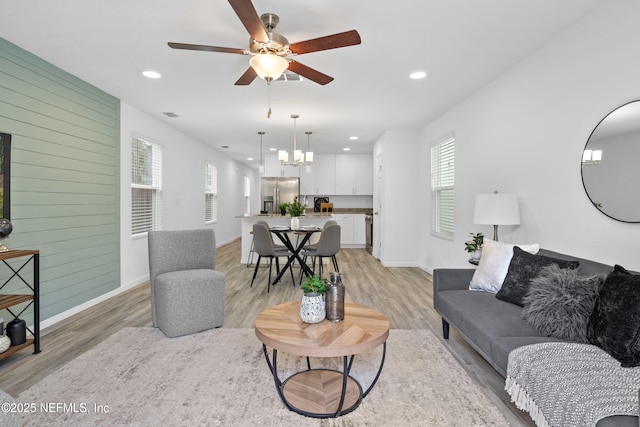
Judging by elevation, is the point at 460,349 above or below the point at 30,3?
below

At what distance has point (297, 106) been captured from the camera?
4.80 m

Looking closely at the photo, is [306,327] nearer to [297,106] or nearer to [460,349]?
[460,349]

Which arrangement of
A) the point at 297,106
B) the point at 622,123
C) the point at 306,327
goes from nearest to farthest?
the point at 306,327 < the point at 622,123 < the point at 297,106

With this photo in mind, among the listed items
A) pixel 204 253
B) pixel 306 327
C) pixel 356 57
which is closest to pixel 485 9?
pixel 356 57

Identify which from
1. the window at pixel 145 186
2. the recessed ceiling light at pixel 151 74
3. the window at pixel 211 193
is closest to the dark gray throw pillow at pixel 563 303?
the recessed ceiling light at pixel 151 74

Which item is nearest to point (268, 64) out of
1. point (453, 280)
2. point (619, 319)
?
point (453, 280)

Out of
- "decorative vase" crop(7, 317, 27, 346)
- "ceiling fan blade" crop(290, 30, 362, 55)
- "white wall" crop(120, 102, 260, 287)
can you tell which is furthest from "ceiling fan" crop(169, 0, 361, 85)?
"white wall" crop(120, 102, 260, 287)

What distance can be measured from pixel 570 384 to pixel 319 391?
4.19ft

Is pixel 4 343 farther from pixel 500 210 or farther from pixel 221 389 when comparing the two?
pixel 500 210

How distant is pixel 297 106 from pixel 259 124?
4.28 feet

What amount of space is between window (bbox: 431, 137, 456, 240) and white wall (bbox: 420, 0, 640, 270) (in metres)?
0.93

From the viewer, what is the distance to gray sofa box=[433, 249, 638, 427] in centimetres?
191

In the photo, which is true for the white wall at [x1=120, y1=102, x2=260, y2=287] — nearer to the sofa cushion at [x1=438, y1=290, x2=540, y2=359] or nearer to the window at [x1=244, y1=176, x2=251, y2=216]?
the window at [x1=244, y1=176, x2=251, y2=216]

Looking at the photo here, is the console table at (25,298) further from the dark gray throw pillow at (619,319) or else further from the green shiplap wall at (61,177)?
the dark gray throw pillow at (619,319)
